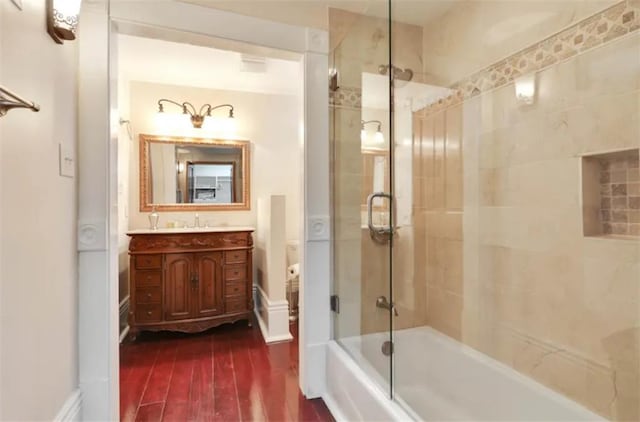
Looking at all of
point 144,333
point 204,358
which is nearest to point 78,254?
point 204,358

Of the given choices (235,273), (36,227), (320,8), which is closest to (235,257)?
(235,273)

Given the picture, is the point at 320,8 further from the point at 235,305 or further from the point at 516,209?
the point at 235,305

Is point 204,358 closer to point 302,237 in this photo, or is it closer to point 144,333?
point 144,333

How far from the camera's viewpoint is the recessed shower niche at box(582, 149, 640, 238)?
3.96ft

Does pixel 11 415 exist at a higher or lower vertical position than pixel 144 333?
higher

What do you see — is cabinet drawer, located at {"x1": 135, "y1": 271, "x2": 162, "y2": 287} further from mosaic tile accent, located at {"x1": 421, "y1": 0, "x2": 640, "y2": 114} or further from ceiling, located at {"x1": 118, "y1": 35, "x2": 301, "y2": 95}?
mosaic tile accent, located at {"x1": 421, "y1": 0, "x2": 640, "y2": 114}

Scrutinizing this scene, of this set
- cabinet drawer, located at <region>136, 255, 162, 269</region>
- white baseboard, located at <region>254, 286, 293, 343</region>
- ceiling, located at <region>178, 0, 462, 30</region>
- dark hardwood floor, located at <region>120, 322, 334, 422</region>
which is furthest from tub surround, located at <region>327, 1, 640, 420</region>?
cabinet drawer, located at <region>136, 255, 162, 269</region>

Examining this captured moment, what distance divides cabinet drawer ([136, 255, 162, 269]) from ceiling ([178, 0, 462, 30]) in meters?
1.96

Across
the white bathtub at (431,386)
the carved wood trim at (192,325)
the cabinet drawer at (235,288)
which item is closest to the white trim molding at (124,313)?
the carved wood trim at (192,325)

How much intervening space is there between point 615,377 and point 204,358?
2.36m

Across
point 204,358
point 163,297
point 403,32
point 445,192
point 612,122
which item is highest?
point 403,32

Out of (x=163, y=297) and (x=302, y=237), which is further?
(x=163, y=297)

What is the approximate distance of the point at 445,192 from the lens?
206 centimetres

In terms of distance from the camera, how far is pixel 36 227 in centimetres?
112
